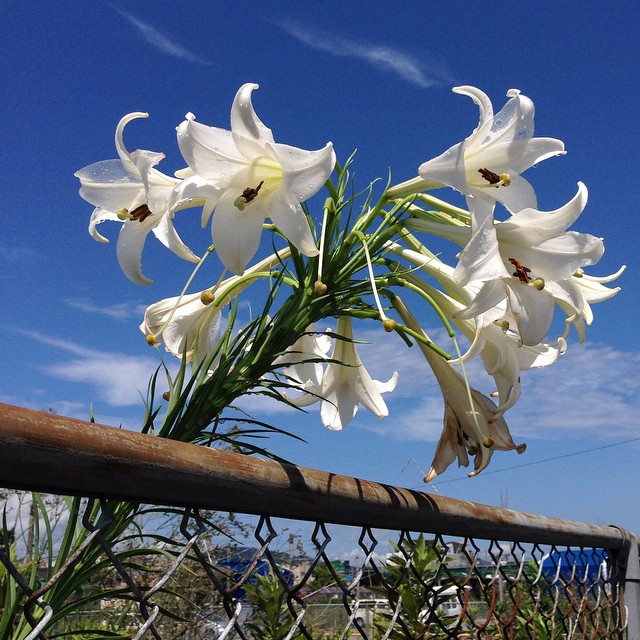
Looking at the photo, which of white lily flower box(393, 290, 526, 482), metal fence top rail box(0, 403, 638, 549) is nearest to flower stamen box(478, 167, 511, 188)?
white lily flower box(393, 290, 526, 482)

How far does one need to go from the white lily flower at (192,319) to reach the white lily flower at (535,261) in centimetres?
60

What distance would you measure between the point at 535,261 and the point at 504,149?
1.01 feet

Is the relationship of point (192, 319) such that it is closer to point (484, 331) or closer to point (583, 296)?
point (484, 331)

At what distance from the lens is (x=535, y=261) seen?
1.83 m

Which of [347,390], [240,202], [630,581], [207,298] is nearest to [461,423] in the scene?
[347,390]

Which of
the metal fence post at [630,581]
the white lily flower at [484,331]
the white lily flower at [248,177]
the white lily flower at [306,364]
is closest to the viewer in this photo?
the white lily flower at [248,177]

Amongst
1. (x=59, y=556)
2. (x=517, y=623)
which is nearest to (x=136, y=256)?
(x=59, y=556)

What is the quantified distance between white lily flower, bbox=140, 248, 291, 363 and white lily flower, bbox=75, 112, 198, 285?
0.37 feet

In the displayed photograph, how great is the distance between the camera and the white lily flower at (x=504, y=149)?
187cm

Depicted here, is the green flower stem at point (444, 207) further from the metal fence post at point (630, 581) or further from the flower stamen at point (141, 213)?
the metal fence post at point (630, 581)

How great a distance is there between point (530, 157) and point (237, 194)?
781 millimetres

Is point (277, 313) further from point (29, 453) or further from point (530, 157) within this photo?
point (29, 453)

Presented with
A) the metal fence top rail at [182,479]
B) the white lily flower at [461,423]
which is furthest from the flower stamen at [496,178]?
the metal fence top rail at [182,479]

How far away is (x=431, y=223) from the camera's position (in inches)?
78.0
